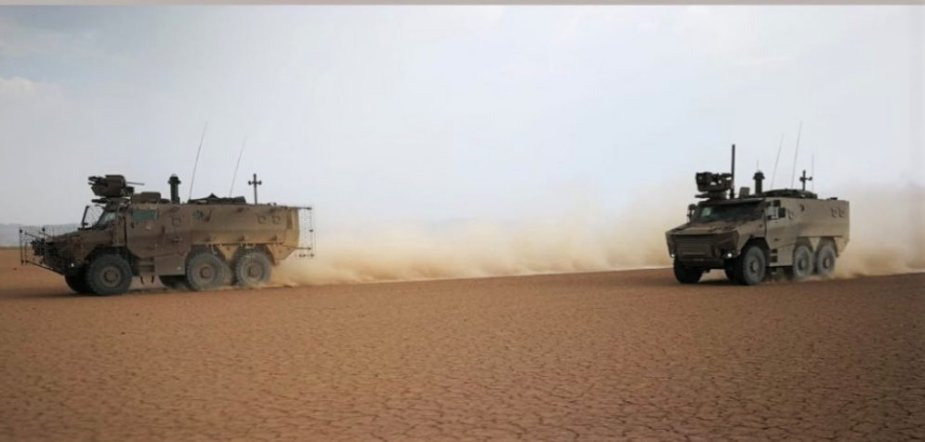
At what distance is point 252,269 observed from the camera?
592 inches

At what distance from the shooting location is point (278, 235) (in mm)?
15359

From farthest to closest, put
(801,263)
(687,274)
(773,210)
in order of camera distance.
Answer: (801,263), (687,274), (773,210)

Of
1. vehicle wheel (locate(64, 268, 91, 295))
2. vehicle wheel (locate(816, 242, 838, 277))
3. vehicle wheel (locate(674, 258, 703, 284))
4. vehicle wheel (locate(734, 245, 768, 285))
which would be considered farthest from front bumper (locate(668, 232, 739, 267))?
vehicle wheel (locate(64, 268, 91, 295))

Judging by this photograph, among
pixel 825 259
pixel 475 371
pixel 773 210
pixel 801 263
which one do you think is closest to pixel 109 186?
pixel 475 371

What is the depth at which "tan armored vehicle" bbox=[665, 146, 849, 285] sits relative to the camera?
13.0 metres

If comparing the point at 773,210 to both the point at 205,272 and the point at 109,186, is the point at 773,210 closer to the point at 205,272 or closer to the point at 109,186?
the point at 205,272

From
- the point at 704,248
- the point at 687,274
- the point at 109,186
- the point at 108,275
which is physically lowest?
the point at 687,274

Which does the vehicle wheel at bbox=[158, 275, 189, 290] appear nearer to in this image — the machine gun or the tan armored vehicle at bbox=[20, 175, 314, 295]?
the tan armored vehicle at bbox=[20, 175, 314, 295]

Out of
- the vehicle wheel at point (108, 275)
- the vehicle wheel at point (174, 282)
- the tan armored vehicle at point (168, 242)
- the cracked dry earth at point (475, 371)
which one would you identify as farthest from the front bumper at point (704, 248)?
the vehicle wheel at point (108, 275)

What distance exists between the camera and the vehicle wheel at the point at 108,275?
1330 centimetres

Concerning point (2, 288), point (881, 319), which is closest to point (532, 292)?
point (881, 319)

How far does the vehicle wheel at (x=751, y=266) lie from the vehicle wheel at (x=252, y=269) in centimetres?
937

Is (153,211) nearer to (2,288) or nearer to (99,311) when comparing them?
(99,311)

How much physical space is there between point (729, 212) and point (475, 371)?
963 centimetres
